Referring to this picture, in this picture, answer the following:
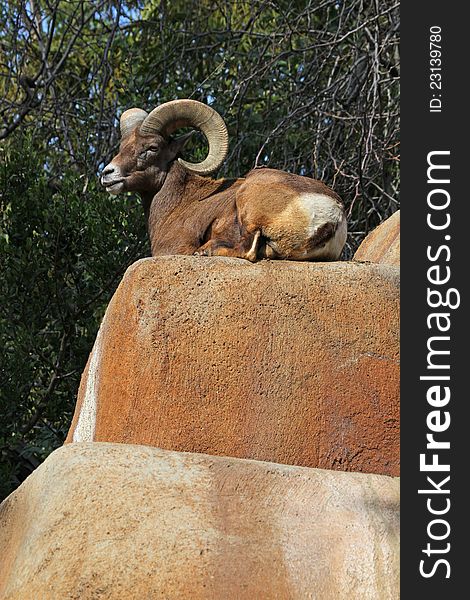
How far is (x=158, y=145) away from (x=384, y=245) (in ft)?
5.43

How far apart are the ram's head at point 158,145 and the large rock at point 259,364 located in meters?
1.86

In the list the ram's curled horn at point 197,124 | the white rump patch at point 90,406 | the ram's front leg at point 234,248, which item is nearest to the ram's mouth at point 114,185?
the ram's curled horn at point 197,124

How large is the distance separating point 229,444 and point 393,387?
2.97ft

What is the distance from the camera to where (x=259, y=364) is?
6.54 m

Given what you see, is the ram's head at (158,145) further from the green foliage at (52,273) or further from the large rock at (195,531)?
the large rock at (195,531)

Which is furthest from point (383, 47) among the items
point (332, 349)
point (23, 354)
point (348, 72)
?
point (332, 349)

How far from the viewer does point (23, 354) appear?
10.9 m

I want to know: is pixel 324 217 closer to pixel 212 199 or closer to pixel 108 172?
pixel 212 199

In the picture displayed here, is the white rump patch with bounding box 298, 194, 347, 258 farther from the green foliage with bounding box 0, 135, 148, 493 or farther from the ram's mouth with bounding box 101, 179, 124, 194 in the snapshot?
the green foliage with bounding box 0, 135, 148, 493

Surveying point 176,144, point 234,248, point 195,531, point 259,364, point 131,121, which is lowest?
point 195,531

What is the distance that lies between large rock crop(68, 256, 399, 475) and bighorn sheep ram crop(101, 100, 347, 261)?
0.65 metres

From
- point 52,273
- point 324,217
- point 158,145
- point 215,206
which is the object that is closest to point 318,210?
point 324,217

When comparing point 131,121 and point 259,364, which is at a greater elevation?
point 131,121

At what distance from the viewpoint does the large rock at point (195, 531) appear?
5.14 metres
